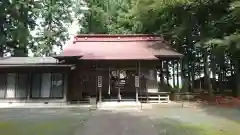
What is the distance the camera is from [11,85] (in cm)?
2191

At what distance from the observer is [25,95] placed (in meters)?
21.8

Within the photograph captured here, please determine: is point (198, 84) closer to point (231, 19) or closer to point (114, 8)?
point (114, 8)

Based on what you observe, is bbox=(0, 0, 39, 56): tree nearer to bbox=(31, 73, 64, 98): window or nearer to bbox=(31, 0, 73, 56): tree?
bbox=(31, 0, 73, 56): tree

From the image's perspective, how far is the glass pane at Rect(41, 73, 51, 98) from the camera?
21.8m

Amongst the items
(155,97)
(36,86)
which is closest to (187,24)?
Answer: (155,97)

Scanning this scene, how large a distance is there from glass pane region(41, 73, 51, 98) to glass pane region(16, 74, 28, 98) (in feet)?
3.92

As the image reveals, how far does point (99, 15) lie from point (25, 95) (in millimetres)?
14662

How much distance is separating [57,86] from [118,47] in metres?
5.30

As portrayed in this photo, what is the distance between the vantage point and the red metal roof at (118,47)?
68.7 feet

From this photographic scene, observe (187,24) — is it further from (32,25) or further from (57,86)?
(32,25)

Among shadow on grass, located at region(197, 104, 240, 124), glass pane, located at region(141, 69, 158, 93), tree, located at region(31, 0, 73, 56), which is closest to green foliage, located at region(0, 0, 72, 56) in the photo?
tree, located at region(31, 0, 73, 56)

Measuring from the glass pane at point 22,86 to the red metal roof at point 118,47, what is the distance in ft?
11.0

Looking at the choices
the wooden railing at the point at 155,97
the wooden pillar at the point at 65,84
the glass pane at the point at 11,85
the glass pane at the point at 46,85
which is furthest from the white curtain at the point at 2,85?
the wooden railing at the point at 155,97

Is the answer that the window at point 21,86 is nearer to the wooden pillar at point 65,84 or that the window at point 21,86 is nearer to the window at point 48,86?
the window at point 48,86
